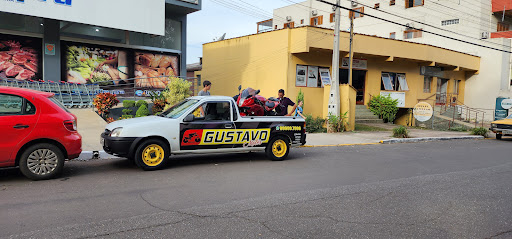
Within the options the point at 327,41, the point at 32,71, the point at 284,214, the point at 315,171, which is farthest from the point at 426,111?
the point at 32,71

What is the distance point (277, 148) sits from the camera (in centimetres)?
927

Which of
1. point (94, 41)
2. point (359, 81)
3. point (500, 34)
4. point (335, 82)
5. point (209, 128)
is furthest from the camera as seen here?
point (500, 34)

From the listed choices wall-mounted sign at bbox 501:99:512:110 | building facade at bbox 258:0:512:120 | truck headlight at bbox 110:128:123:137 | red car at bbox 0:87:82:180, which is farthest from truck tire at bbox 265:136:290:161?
wall-mounted sign at bbox 501:99:512:110

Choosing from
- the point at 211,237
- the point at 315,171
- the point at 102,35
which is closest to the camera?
the point at 211,237

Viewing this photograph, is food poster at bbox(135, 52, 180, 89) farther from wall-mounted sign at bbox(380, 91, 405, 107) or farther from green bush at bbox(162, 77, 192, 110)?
wall-mounted sign at bbox(380, 91, 405, 107)

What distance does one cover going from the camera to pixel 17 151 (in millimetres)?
6164

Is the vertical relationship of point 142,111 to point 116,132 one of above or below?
above

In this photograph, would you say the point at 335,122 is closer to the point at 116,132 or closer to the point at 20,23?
the point at 116,132

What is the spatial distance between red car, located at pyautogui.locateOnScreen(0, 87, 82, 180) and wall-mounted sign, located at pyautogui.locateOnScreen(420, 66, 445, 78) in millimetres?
25004

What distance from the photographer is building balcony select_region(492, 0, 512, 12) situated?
96.7ft

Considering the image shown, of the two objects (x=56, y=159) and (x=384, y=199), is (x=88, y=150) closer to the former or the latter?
(x=56, y=159)

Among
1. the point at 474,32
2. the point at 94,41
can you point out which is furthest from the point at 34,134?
the point at 474,32

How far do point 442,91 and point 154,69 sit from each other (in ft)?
74.4

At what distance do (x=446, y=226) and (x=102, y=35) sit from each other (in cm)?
1725
